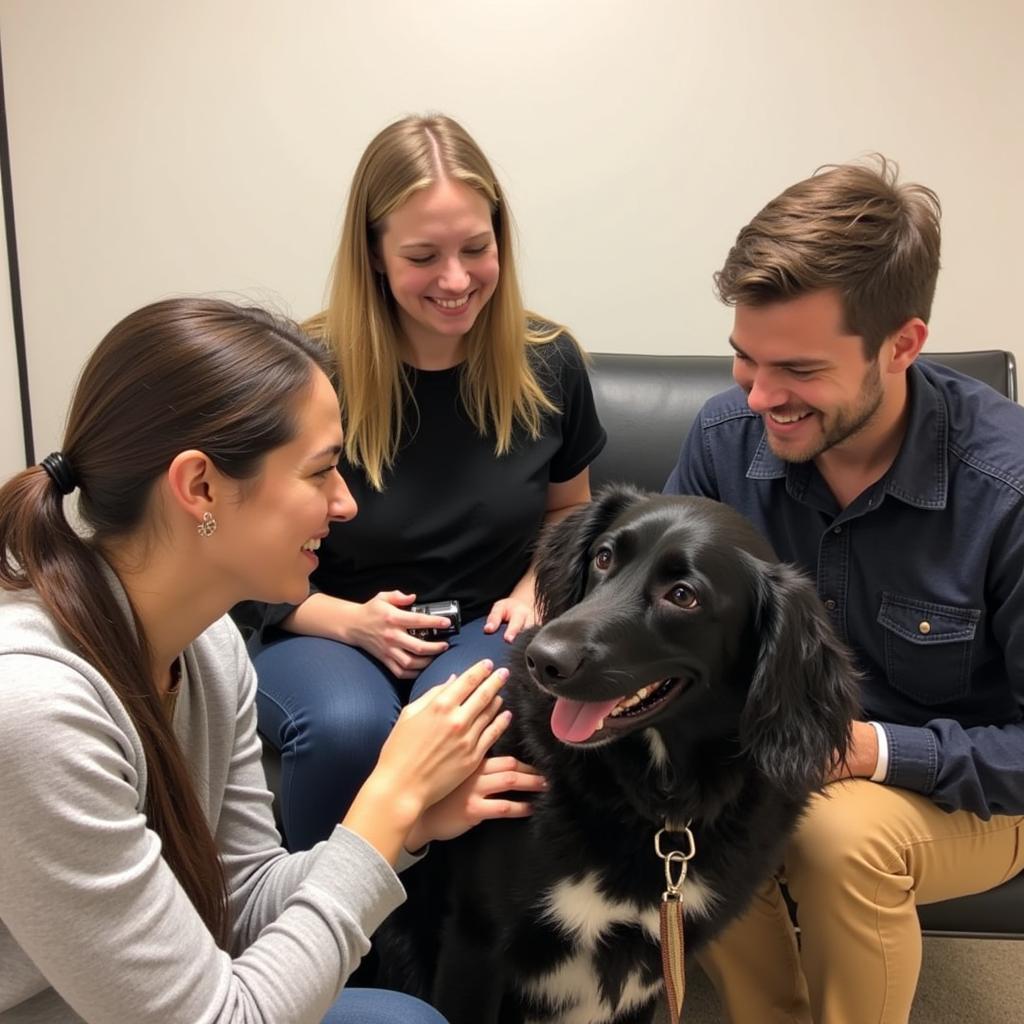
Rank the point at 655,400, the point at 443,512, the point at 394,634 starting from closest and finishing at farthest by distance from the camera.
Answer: the point at 394,634
the point at 443,512
the point at 655,400

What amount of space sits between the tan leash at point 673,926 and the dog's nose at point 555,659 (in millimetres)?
304

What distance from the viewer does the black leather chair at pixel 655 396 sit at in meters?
2.02

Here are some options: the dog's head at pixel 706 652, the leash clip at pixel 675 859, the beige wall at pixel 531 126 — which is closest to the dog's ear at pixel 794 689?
the dog's head at pixel 706 652

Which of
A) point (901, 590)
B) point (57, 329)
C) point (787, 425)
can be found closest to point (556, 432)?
point (787, 425)

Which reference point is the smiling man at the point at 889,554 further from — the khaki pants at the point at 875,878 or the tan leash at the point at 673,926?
the tan leash at the point at 673,926

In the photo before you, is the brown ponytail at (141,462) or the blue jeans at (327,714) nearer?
the brown ponytail at (141,462)

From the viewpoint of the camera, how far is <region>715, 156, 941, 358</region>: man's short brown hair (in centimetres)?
121

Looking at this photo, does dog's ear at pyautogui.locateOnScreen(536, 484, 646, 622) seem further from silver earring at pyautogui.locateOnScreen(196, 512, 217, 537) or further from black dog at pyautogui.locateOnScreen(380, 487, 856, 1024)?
silver earring at pyautogui.locateOnScreen(196, 512, 217, 537)

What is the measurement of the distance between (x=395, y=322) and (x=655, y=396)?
73 centimetres

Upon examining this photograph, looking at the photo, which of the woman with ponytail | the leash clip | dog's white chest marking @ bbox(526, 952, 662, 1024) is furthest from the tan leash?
the woman with ponytail

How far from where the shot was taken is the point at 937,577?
1.29 m

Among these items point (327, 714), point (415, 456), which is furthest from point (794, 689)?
point (415, 456)

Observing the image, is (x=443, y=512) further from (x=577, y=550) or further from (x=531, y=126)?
(x=531, y=126)

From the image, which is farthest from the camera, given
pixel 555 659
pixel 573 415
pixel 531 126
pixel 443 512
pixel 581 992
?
pixel 531 126
